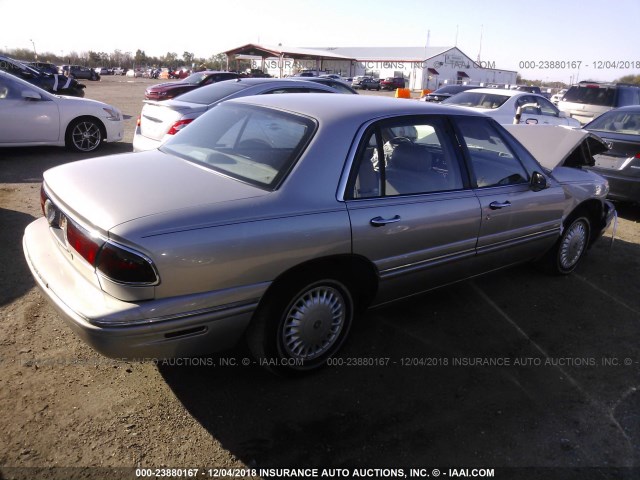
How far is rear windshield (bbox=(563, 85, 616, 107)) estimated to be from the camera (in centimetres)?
→ 1416

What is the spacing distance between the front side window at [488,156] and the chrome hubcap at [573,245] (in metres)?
1.08

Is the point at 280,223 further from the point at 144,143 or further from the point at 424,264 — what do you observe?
the point at 144,143

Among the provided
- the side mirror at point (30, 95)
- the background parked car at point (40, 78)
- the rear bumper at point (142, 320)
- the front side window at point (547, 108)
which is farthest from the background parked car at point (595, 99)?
the background parked car at point (40, 78)

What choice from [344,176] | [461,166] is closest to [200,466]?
[344,176]

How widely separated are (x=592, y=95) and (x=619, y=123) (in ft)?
26.0

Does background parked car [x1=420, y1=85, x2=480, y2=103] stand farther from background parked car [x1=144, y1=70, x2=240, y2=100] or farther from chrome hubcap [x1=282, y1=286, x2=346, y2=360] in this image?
chrome hubcap [x1=282, y1=286, x2=346, y2=360]

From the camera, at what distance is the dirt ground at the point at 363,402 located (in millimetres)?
2521

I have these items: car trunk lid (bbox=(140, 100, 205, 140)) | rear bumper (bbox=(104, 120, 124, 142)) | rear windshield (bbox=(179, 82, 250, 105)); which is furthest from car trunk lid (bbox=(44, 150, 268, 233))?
rear bumper (bbox=(104, 120, 124, 142))

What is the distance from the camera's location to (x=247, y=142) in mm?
3320

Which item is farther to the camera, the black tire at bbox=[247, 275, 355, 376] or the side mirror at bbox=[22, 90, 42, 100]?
the side mirror at bbox=[22, 90, 42, 100]

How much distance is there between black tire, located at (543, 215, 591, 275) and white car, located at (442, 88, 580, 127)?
6.28 m

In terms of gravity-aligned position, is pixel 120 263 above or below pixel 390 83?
below

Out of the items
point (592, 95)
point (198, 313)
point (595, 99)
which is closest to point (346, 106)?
point (198, 313)

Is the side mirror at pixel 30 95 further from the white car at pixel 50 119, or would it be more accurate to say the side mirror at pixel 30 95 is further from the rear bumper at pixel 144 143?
the rear bumper at pixel 144 143
